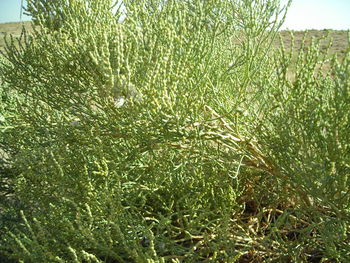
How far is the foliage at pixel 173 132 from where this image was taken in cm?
170

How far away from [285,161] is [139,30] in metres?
0.98

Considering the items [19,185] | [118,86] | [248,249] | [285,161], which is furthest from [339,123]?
[19,185]

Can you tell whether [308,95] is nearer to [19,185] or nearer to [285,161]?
[285,161]

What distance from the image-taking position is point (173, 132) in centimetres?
192

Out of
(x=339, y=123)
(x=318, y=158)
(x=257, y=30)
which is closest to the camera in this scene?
(x=339, y=123)

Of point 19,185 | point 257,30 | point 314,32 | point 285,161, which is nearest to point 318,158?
point 285,161

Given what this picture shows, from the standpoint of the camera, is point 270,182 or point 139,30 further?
point 270,182

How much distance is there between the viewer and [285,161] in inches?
71.9

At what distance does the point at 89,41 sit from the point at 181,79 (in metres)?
0.51

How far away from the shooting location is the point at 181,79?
5.98 feet

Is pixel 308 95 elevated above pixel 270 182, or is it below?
above

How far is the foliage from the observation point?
170 cm

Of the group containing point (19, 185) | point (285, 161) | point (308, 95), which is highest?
point (308, 95)

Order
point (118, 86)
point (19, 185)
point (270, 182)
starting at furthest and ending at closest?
point (270, 182) → point (19, 185) → point (118, 86)
